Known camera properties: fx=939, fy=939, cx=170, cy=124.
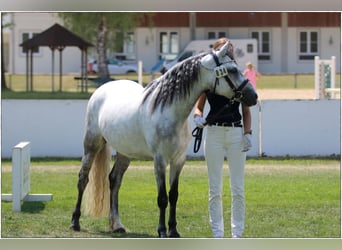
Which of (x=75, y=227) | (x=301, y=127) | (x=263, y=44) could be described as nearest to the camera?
(x=75, y=227)

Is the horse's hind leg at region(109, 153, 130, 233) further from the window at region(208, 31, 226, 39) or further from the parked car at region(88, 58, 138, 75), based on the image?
the window at region(208, 31, 226, 39)

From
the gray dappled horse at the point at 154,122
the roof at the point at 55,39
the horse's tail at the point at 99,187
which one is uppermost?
the roof at the point at 55,39

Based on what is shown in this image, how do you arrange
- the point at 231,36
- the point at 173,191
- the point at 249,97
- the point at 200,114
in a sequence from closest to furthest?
the point at 249,97 < the point at 200,114 < the point at 173,191 < the point at 231,36

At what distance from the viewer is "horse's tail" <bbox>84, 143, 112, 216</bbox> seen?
9.52 m

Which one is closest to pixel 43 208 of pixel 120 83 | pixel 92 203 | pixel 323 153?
pixel 92 203

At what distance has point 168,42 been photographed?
A: 50.6m

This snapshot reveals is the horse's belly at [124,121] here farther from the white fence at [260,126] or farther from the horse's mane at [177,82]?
the white fence at [260,126]

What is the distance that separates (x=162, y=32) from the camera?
50.2 m

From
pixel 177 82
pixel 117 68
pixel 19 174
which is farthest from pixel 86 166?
pixel 117 68

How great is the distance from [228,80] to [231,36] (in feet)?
142

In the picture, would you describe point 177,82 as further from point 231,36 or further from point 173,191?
point 231,36

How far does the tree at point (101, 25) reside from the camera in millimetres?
40156

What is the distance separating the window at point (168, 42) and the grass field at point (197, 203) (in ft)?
109

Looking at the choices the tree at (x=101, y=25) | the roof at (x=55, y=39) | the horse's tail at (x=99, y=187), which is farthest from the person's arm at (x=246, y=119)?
the tree at (x=101, y=25)
